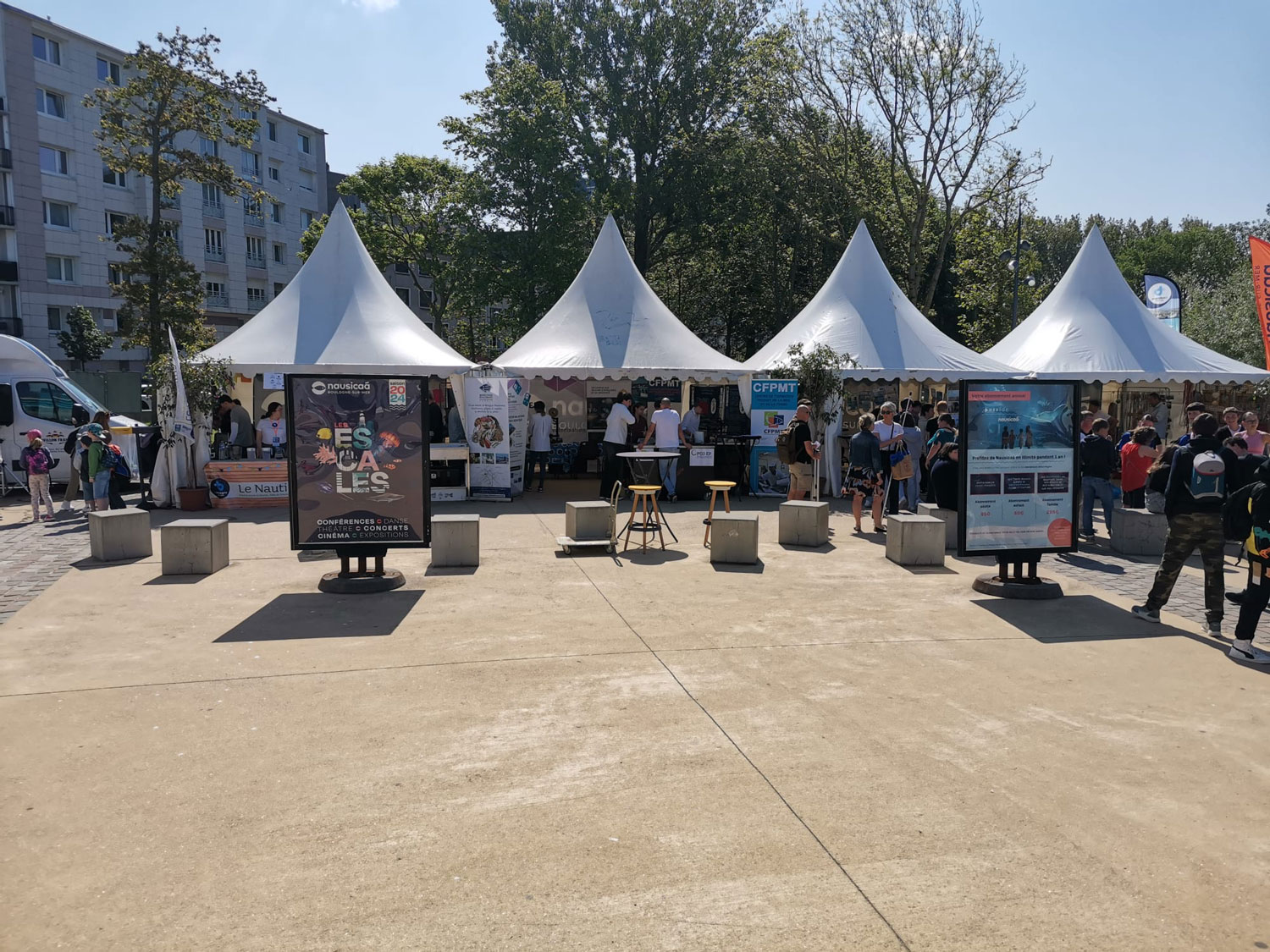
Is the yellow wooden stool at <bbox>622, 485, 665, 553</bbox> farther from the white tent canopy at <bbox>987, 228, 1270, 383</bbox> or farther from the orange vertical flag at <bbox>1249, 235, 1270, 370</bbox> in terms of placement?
the orange vertical flag at <bbox>1249, 235, 1270, 370</bbox>

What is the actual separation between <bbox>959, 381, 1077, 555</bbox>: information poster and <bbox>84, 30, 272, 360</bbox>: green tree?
22.4m

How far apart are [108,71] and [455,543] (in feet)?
158

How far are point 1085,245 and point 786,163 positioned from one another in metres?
14.0

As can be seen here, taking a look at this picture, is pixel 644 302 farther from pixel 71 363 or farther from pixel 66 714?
pixel 71 363

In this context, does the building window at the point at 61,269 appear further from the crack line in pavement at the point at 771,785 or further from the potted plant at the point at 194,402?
the crack line in pavement at the point at 771,785

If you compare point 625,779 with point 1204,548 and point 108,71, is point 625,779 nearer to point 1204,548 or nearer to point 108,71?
point 1204,548

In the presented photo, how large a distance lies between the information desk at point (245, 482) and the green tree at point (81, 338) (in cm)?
3026

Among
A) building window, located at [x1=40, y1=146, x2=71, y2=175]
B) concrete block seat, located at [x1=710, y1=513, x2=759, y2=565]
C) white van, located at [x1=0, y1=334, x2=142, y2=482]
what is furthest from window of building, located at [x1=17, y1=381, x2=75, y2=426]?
building window, located at [x1=40, y1=146, x2=71, y2=175]

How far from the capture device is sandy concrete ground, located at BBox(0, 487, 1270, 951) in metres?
3.58

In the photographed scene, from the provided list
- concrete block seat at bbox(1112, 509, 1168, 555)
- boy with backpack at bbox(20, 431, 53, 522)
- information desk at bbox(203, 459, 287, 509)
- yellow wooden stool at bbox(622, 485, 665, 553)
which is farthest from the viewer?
information desk at bbox(203, 459, 287, 509)

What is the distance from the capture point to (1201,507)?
7.69 meters

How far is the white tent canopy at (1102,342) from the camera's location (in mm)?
18109

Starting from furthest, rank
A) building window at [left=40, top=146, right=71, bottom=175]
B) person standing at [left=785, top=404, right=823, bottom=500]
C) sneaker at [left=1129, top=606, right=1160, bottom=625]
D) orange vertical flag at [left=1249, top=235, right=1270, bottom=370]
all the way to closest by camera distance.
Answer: building window at [left=40, top=146, right=71, bottom=175] < orange vertical flag at [left=1249, top=235, right=1270, bottom=370] < person standing at [left=785, top=404, right=823, bottom=500] < sneaker at [left=1129, top=606, right=1160, bottom=625]

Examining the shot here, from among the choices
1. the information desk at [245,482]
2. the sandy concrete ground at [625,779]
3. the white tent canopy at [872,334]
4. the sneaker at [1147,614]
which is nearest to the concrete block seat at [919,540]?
the sandy concrete ground at [625,779]
